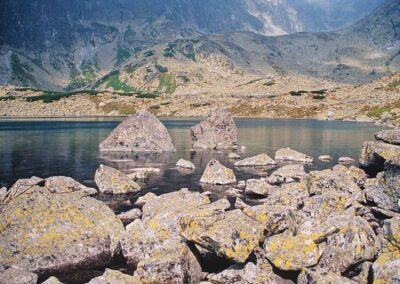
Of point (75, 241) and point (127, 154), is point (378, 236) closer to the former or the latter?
point (75, 241)

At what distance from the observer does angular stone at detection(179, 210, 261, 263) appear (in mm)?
19094

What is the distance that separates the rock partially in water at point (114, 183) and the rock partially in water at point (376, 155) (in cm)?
2550

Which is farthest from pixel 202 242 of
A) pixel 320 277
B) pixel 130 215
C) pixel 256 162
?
pixel 256 162

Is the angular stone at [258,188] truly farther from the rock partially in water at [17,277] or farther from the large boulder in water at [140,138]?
the large boulder in water at [140,138]

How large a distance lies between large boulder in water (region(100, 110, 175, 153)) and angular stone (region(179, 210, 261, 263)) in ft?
186

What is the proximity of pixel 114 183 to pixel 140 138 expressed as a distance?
3921 centimetres

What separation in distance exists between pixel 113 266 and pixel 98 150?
58240 mm

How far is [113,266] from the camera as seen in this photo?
21.7 metres

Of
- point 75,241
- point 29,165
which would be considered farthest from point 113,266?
point 29,165

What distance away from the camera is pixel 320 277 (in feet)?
55.4

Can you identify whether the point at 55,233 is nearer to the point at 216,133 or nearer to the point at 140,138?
the point at 140,138

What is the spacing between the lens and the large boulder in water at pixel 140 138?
77.8m

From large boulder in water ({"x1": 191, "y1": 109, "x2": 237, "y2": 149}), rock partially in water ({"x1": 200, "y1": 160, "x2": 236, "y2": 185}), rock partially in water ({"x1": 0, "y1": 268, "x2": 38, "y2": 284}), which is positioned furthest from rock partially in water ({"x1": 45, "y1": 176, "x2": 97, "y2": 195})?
large boulder in water ({"x1": 191, "y1": 109, "x2": 237, "y2": 149})

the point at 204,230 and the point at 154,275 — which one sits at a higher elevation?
the point at 204,230
